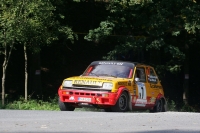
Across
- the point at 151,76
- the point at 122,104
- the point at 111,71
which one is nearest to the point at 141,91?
the point at 111,71

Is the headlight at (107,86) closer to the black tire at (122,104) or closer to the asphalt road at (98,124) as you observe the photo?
the black tire at (122,104)

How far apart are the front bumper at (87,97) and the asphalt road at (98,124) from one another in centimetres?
258

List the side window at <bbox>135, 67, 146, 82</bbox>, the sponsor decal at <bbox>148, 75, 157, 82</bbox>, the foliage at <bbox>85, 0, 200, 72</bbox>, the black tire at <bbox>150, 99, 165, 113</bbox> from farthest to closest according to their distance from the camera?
the foliage at <bbox>85, 0, 200, 72</bbox> → the black tire at <bbox>150, 99, 165, 113</bbox> → the sponsor decal at <bbox>148, 75, 157, 82</bbox> → the side window at <bbox>135, 67, 146, 82</bbox>

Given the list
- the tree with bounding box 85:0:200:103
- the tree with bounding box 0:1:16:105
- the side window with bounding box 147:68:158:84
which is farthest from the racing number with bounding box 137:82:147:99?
the tree with bounding box 85:0:200:103

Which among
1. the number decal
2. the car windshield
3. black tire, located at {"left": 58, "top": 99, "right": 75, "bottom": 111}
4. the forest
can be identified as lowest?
black tire, located at {"left": 58, "top": 99, "right": 75, "bottom": 111}

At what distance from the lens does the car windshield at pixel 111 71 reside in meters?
20.3

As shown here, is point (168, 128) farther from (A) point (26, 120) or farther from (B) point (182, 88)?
(B) point (182, 88)

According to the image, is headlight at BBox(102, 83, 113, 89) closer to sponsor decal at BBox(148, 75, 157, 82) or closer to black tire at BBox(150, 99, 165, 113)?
sponsor decal at BBox(148, 75, 157, 82)

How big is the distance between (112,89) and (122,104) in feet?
2.63

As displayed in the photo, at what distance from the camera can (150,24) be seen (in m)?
31.8

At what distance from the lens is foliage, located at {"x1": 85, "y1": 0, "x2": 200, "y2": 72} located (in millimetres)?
31484

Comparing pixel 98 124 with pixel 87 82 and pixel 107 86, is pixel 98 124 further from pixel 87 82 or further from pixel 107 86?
pixel 87 82

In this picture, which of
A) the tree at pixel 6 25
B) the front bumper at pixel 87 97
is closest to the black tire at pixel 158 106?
the front bumper at pixel 87 97

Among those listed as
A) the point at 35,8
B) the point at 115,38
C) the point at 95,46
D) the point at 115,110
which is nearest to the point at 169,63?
the point at 115,38
